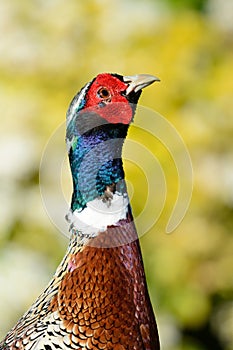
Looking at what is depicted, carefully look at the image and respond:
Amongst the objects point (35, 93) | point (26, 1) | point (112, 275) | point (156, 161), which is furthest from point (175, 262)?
point (112, 275)

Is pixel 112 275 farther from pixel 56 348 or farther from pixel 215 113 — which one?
pixel 215 113

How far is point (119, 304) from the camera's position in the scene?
2406mm

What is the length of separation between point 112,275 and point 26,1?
341cm

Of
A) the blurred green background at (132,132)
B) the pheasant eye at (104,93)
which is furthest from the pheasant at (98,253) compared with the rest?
the blurred green background at (132,132)

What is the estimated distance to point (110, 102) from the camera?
8.09 feet

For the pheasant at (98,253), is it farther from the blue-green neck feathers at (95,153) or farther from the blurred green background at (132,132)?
the blurred green background at (132,132)

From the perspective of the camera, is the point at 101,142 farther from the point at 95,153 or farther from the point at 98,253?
the point at 98,253

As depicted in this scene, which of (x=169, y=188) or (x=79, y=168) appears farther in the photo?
(x=169, y=188)

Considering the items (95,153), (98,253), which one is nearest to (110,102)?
(95,153)

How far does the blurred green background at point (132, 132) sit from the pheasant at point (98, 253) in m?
2.23

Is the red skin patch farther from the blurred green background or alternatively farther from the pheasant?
the blurred green background

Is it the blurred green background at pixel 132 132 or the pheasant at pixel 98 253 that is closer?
the pheasant at pixel 98 253

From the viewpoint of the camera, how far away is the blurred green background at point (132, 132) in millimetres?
4875

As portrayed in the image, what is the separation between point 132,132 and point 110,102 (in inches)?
98.2
